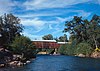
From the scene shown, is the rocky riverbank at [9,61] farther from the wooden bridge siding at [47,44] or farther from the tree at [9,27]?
the wooden bridge siding at [47,44]

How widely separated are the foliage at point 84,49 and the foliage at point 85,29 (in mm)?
4449

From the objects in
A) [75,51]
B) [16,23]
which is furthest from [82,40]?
[16,23]

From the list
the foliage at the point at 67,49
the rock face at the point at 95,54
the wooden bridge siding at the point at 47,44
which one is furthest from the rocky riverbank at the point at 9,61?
the wooden bridge siding at the point at 47,44

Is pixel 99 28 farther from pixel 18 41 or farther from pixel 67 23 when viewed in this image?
pixel 18 41

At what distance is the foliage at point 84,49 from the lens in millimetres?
113750

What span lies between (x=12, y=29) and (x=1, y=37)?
28.8 ft

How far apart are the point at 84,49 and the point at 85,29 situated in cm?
1321

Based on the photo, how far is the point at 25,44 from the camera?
90188 mm

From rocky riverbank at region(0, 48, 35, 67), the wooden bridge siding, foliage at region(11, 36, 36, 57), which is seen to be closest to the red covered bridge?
the wooden bridge siding

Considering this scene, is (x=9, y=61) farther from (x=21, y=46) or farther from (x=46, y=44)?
(x=46, y=44)

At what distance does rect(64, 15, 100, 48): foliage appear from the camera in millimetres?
115938

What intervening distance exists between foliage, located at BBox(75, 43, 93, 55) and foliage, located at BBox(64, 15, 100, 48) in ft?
14.6

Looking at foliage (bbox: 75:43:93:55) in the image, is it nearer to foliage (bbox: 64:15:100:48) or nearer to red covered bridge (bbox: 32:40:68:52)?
foliage (bbox: 64:15:100:48)

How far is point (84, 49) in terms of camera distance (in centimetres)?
11575
